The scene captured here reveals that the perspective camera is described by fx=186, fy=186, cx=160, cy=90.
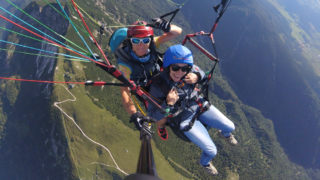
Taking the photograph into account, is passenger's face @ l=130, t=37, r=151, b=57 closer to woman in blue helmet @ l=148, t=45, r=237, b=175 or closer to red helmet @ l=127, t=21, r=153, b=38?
red helmet @ l=127, t=21, r=153, b=38

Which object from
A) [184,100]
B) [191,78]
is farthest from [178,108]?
[191,78]

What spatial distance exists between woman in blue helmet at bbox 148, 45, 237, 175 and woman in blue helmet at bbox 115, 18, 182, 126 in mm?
827

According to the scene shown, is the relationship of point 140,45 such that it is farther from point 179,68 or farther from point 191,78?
point 191,78

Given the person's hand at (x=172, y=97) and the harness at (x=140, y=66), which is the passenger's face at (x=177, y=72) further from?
the harness at (x=140, y=66)

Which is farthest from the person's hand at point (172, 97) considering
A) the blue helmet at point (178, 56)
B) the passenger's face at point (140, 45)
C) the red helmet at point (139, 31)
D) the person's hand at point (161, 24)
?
the person's hand at point (161, 24)

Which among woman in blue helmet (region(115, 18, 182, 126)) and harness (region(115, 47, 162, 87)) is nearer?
woman in blue helmet (region(115, 18, 182, 126))

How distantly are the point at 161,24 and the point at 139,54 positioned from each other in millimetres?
1520

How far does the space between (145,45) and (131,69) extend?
3.50 ft

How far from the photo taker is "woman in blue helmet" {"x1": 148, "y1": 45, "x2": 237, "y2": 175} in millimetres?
6527

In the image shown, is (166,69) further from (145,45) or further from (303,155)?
(303,155)

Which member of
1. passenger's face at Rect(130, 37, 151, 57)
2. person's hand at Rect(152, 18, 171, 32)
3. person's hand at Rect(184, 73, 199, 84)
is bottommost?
person's hand at Rect(184, 73, 199, 84)

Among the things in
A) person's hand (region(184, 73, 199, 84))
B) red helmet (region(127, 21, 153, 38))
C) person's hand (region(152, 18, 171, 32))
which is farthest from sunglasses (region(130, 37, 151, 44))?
person's hand (region(184, 73, 199, 84))

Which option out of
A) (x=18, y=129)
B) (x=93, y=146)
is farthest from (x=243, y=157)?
(x=18, y=129)

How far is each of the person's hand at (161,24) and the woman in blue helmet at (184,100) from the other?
1292 mm
